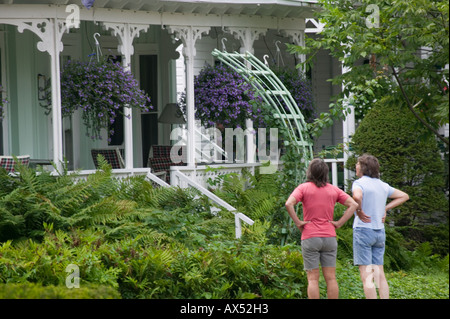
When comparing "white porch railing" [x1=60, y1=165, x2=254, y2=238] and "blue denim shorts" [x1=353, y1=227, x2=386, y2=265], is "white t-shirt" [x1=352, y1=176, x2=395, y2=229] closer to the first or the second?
"blue denim shorts" [x1=353, y1=227, x2=386, y2=265]

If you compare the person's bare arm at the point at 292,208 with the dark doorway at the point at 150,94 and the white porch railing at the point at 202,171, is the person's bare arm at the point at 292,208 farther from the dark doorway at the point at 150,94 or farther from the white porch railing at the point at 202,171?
the dark doorway at the point at 150,94

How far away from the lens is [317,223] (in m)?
7.49

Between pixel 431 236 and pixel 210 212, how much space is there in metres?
3.69

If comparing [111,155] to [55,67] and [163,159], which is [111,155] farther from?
[55,67]

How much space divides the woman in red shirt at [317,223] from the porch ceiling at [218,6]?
18.0ft

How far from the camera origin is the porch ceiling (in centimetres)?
1185

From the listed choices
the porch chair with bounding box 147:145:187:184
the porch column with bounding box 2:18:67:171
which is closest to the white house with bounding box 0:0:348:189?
the porch column with bounding box 2:18:67:171

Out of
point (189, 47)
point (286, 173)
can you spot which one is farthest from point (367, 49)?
point (189, 47)

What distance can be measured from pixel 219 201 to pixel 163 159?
2.73 meters

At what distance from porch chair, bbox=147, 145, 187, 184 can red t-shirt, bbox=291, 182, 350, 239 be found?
242 inches

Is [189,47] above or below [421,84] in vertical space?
above
